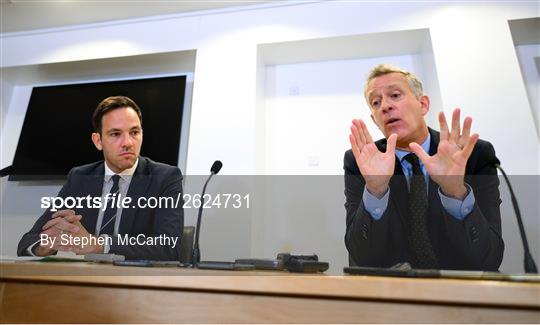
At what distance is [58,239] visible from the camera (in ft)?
3.14

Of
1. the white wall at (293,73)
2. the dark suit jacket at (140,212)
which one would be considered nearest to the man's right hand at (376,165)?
the dark suit jacket at (140,212)

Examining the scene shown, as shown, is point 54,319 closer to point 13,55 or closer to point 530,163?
point 530,163

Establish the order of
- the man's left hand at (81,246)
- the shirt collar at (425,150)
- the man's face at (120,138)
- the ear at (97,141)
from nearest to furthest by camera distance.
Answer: the man's left hand at (81,246) → the shirt collar at (425,150) → the man's face at (120,138) → the ear at (97,141)

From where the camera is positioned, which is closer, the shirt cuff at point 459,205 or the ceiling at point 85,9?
the shirt cuff at point 459,205

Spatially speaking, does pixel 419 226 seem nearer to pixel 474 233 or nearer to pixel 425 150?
pixel 474 233

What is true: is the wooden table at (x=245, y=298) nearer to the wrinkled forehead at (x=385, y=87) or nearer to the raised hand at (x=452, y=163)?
the raised hand at (x=452, y=163)

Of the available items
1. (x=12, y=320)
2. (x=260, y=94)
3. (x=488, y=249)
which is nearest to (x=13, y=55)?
(x=260, y=94)

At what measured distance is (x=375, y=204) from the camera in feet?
3.10

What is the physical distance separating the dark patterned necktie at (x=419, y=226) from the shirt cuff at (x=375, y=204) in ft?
0.61

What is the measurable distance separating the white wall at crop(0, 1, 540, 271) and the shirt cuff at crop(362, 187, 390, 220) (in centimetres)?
120

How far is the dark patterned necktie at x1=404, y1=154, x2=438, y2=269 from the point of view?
40.6 inches

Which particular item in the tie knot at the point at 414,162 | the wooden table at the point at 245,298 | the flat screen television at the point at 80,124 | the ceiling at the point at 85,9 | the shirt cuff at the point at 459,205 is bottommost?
the wooden table at the point at 245,298

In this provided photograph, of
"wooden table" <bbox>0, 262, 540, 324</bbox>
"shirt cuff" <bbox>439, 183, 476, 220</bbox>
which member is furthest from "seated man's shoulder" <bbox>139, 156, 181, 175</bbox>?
"shirt cuff" <bbox>439, 183, 476, 220</bbox>

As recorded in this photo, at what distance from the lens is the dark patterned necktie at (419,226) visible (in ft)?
3.39
